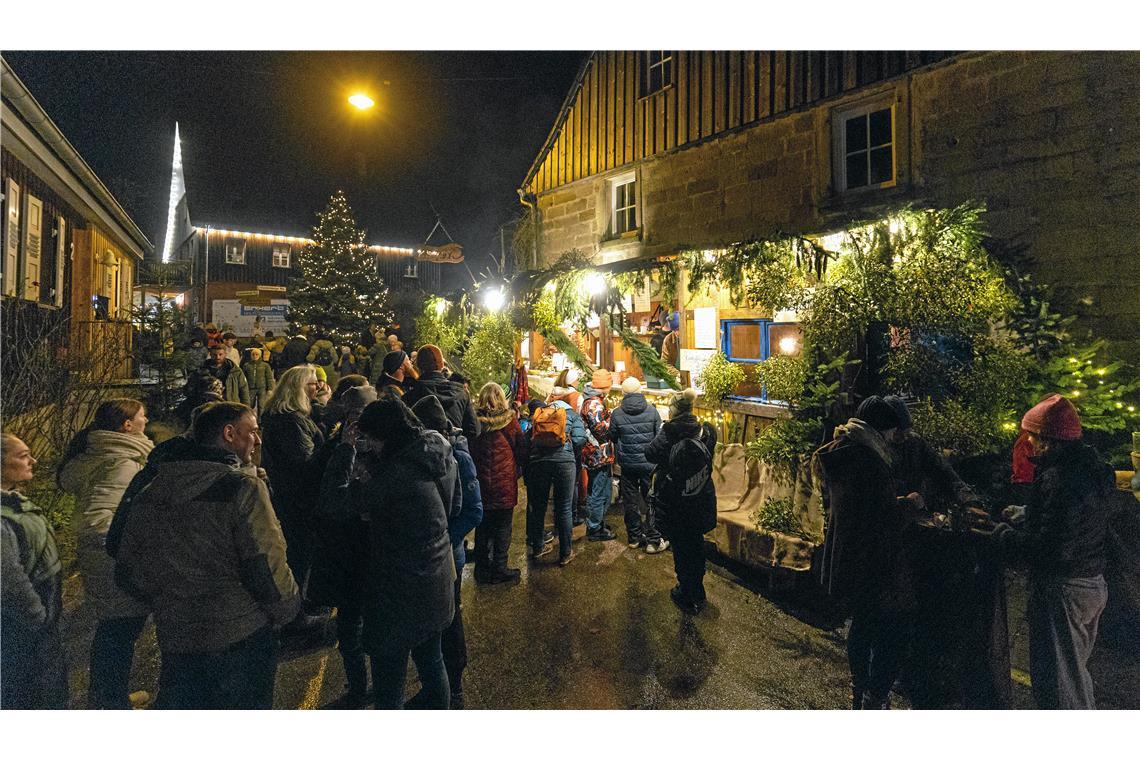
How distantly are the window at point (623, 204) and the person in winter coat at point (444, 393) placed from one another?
7.61 metres

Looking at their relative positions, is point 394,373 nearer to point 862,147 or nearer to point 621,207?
Result: point 862,147

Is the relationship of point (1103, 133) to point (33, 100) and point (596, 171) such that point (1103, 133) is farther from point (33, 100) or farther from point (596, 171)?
point (33, 100)

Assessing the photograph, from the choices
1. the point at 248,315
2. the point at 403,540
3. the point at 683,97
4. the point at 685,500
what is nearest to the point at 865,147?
the point at 683,97

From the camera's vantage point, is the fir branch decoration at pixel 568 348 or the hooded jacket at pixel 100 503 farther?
the fir branch decoration at pixel 568 348

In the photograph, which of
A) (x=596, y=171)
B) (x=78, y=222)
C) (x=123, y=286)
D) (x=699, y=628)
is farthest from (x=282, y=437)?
(x=123, y=286)

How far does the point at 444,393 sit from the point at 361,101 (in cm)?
634

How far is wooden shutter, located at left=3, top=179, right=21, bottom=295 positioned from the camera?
7.20 metres

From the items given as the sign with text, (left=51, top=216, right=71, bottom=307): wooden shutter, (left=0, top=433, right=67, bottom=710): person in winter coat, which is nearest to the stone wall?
(left=0, top=433, right=67, bottom=710): person in winter coat

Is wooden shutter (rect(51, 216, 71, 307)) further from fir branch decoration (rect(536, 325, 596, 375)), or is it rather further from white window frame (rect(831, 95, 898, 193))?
white window frame (rect(831, 95, 898, 193))

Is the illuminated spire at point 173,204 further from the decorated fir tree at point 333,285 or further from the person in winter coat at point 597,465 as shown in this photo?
the person in winter coat at point 597,465

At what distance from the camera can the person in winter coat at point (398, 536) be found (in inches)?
112

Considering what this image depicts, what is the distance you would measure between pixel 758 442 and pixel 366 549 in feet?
14.2

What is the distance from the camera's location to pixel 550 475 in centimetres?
583

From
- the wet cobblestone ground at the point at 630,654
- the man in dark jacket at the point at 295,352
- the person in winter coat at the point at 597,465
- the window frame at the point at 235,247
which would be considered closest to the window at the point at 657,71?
the person in winter coat at the point at 597,465
